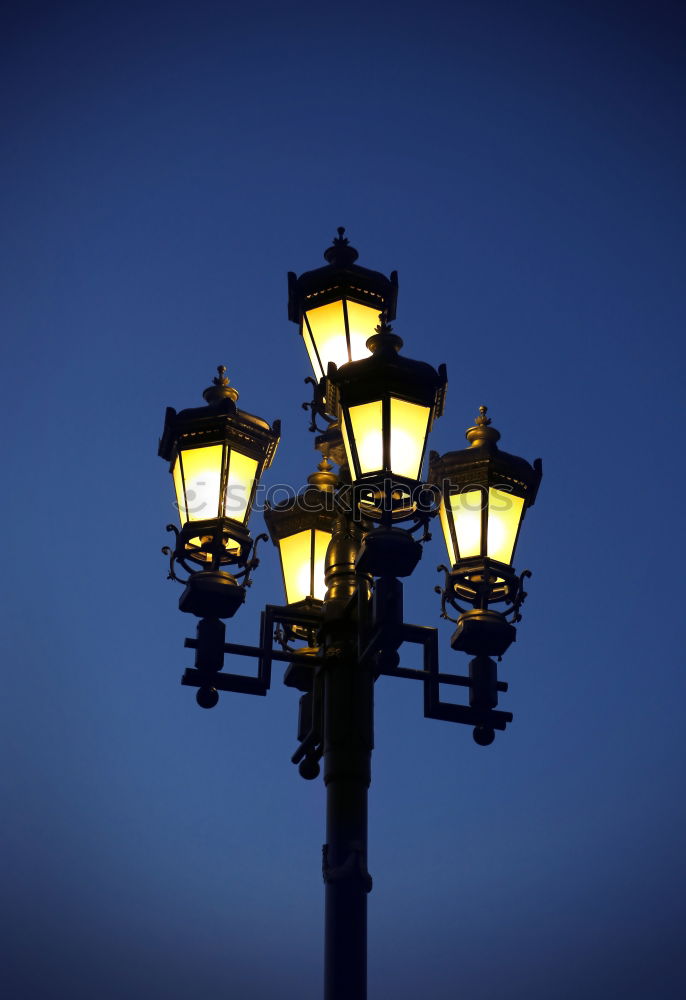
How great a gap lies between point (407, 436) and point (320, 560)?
1.69 metres

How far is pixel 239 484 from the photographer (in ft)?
22.8

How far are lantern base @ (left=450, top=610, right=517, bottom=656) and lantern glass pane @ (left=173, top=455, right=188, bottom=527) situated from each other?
1.67 metres

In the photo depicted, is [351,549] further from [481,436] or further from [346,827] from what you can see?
[346,827]

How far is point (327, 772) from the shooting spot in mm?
6281

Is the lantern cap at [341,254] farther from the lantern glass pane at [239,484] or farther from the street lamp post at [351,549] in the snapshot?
the lantern glass pane at [239,484]

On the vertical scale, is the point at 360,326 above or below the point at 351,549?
above

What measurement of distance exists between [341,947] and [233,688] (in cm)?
156

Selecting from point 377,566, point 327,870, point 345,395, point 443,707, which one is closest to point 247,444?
point 345,395

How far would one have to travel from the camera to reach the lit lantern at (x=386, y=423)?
6.20 metres

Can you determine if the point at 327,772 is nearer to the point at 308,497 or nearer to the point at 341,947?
the point at 341,947

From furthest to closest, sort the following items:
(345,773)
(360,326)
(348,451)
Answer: (360,326) < (348,451) < (345,773)

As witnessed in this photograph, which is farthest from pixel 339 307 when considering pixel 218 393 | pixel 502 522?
pixel 502 522

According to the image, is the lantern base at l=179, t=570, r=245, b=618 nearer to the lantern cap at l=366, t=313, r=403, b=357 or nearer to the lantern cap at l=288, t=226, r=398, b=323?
the lantern cap at l=366, t=313, r=403, b=357

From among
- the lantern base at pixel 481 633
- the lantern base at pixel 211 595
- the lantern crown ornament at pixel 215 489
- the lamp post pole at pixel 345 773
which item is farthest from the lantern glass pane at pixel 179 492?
the lantern base at pixel 481 633
